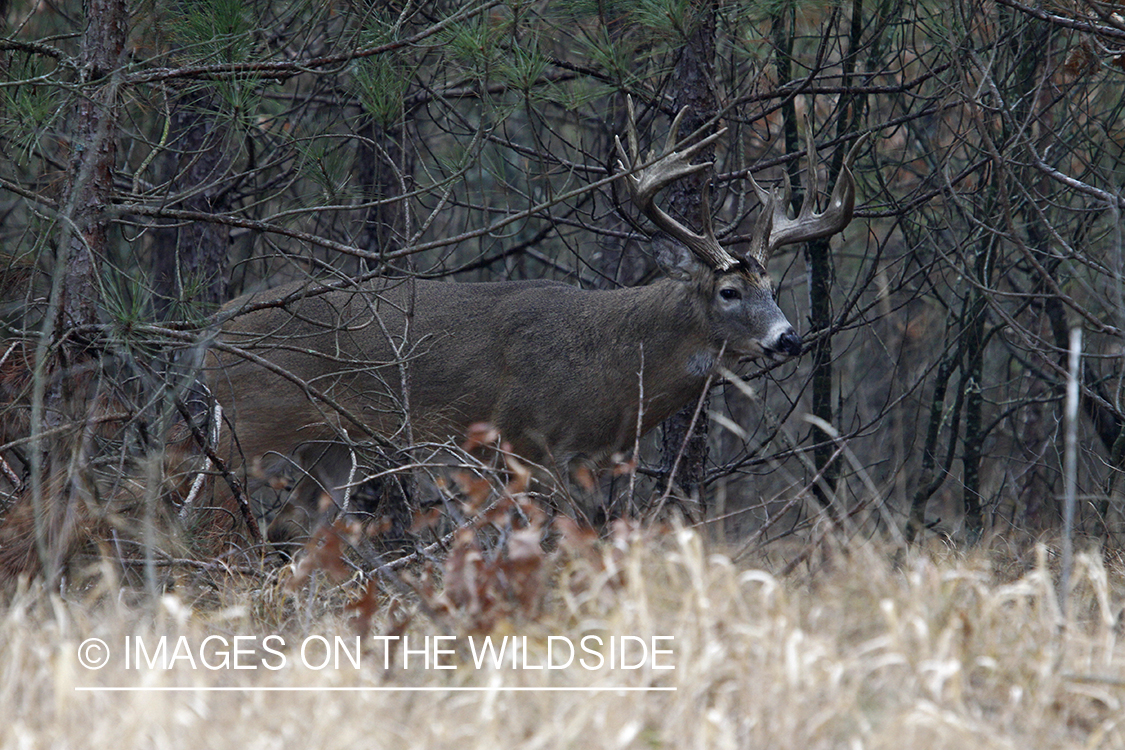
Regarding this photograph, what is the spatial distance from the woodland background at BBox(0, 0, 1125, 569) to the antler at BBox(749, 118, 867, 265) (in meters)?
0.20

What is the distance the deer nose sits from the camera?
631cm

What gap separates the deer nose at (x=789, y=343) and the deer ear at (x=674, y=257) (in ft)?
2.11

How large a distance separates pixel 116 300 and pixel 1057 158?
16.6ft

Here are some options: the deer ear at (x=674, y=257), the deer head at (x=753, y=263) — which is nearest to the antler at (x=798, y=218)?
the deer head at (x=753, y=263)

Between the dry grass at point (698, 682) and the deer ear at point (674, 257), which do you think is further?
the deer ear at point (674, 257)

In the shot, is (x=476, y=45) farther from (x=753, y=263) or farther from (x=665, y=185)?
(x=753, y=263)

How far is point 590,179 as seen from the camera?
286 inches

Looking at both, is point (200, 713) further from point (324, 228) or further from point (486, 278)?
point (486, 278)

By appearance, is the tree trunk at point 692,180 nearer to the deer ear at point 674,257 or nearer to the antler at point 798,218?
the deer ear at point 674,257

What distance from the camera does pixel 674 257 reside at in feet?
21.7

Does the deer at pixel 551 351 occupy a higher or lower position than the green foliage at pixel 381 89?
lower

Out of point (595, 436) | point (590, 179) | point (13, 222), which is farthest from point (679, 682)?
point (13, 222)

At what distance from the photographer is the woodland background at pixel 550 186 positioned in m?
4.38

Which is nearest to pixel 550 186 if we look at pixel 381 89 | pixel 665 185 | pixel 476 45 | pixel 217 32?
pixel 476 45
